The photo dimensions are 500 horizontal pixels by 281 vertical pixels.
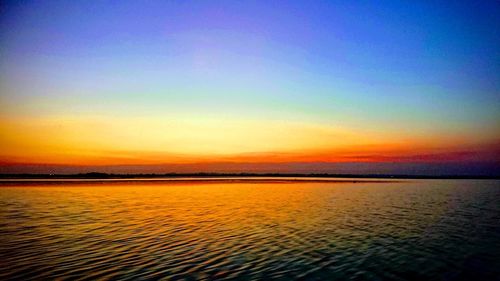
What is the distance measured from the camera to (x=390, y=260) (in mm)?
16984

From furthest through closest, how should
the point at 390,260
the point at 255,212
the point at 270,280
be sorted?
the point at 255,212 → the point at 390,260 → the point at 270,280

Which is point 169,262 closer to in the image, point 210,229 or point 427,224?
point 210,229

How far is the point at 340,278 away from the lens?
13969mm

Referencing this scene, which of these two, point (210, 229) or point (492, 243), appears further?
point (210, 229)

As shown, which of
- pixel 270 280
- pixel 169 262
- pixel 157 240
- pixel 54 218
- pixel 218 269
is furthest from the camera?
pixel 54 218

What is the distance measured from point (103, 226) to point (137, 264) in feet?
38.3

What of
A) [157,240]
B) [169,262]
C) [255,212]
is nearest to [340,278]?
[169,262]

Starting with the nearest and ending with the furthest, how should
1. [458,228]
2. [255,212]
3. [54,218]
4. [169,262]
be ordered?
[169,262]
[458,228]
[54,218]
[255,212]

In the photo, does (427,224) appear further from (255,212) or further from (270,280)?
(270,280)

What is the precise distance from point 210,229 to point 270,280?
475 inches

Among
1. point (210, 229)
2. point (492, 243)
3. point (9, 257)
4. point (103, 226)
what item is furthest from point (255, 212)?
point (9, 257)

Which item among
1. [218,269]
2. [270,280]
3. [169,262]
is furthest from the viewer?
[169,262]

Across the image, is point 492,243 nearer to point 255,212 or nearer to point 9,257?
point 255,212

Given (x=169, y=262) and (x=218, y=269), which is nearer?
(x=218, y=269)
